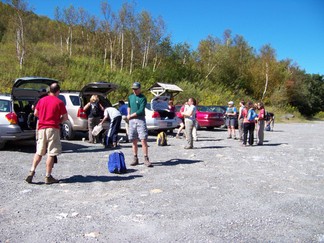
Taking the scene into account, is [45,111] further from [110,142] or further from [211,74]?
[211,74]

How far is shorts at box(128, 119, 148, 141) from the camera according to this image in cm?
753

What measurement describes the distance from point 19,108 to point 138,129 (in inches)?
170

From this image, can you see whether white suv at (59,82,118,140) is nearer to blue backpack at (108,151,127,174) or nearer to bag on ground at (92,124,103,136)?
bag on ground at (92,124,103,136)

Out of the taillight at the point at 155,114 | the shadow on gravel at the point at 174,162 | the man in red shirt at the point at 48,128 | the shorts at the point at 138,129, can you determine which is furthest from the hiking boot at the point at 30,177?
the taillight at the point at 155,114

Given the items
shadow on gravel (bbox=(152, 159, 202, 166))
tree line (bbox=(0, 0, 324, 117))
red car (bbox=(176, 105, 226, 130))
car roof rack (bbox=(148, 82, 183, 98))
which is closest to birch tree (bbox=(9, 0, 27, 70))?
tree line (bbox=(0, 0, 324, 117))

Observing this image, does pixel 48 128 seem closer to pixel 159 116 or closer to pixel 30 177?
pixel 30 177

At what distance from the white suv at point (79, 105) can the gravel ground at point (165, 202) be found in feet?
12.0

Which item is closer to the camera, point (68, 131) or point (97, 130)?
point (97, 130)

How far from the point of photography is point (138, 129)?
7.57m

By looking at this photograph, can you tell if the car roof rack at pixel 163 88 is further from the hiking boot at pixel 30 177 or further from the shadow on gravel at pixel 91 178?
the hiking boot at pixel 30 177

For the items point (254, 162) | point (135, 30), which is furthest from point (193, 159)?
point (135, 30)

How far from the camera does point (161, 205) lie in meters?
4.88

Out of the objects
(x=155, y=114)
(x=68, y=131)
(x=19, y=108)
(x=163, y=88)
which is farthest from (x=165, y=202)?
(x=163, y=88)

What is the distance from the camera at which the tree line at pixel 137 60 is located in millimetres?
29109
